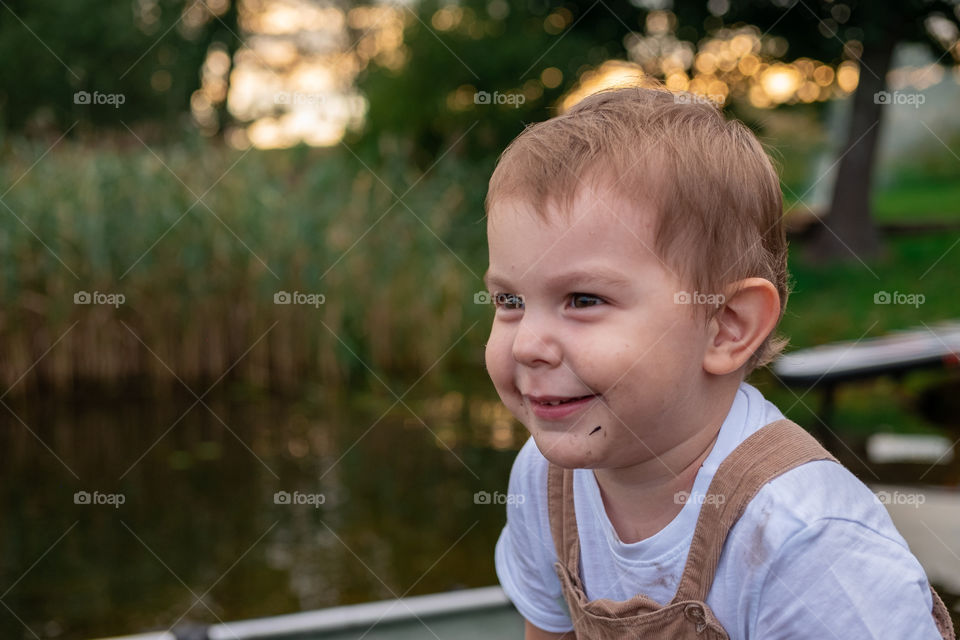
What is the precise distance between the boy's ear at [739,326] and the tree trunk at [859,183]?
718 centimetres

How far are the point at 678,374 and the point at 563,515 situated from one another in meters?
0.29

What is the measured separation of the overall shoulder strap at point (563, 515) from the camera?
1.21 metres

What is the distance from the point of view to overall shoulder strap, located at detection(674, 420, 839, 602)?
102 centimetres

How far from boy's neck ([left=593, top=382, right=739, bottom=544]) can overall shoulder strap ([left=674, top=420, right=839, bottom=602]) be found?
0.16 feet

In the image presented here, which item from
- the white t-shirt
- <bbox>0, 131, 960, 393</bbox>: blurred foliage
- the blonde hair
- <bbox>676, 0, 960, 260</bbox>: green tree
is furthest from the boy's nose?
<bbox>676, 0, 960, 260</bbox>: green tree

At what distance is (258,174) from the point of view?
5227mm

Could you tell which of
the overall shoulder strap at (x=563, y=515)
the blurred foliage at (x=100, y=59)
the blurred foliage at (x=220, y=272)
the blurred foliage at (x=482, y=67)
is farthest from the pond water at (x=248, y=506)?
the blurred foliage at (x=100, y=59)

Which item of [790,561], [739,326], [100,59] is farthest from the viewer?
[100,59]

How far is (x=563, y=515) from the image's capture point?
4.05 ft

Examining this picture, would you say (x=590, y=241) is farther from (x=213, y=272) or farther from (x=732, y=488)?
(x=213, y=272)

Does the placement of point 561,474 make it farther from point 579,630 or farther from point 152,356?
point 152,356

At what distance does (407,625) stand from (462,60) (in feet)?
23.1

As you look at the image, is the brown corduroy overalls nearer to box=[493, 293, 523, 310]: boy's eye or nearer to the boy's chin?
the boy's chin

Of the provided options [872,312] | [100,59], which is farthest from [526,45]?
[100,59]
